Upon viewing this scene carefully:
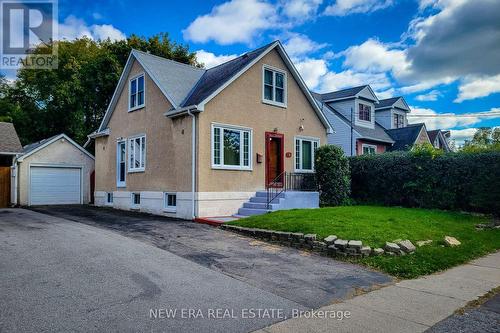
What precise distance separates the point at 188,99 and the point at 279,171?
508 centimetres

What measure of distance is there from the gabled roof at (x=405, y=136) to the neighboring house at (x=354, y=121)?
0.57 m

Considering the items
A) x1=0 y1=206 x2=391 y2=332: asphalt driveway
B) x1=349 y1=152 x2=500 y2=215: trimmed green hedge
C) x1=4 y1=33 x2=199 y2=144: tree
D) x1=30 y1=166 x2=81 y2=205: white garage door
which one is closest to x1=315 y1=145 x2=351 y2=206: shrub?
x1=349 y1=152 x2=500 y2=215: trimmed green hedge

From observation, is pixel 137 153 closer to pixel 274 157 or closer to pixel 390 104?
pixel 274 157

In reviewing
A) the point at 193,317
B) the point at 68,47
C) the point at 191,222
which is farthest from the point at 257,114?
the point at 68,47

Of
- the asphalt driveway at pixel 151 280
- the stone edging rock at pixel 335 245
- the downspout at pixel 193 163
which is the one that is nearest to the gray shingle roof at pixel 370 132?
the downspout at pixel 193 163

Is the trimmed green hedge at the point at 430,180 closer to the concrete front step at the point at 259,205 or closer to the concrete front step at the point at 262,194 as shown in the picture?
the concrete front step at the point at 262,194

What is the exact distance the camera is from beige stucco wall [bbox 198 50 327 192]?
1355 cm

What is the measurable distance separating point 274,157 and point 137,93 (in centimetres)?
726

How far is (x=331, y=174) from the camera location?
15.7 meters

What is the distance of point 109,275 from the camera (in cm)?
600

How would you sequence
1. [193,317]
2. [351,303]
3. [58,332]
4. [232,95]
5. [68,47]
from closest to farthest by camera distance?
[58,332] → [193,317] → [351,303] → [232,95] → [68,47]

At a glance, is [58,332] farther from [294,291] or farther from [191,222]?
[191,222]

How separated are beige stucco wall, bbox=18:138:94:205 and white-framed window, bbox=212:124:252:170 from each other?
12.2m

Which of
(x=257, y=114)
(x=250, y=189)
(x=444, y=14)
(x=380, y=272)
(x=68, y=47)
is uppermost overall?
(x=68, y=47)
